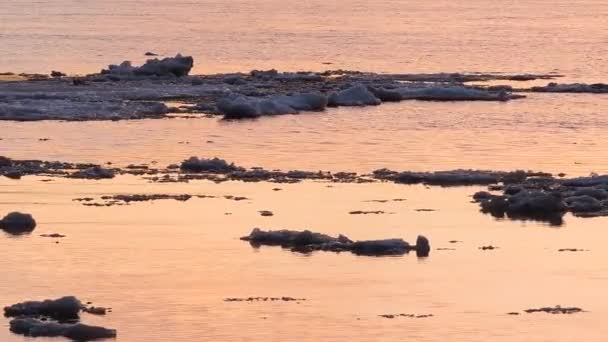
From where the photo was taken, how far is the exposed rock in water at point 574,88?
48.0 meters

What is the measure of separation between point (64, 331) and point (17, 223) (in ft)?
21.7

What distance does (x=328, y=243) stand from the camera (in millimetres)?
21328

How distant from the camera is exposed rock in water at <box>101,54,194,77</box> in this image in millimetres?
48875

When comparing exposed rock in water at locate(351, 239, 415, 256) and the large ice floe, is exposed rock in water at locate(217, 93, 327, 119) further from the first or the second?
exposed rock in water at locate(351, 239, 415, 256)

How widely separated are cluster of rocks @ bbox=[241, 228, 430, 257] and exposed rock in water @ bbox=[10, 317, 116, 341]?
5.46m

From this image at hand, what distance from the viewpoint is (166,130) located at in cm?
3572

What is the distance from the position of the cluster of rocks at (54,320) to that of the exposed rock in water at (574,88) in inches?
1274

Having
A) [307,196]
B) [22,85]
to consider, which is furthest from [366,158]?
[22,85]

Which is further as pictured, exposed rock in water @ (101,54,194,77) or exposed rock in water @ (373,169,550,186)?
exposed rock in water @ (101,54,194,77)

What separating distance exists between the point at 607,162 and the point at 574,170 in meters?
1.68

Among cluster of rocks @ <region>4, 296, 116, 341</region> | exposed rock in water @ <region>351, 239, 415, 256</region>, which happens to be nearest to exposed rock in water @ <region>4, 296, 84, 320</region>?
cluster of rocks @ <region>4, 296, 116, 341</region>

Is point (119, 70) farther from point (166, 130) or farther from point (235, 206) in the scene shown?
point (235, 206)

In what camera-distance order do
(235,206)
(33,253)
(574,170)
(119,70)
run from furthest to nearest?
(119,70), (574,170), (235,206), (33,253)

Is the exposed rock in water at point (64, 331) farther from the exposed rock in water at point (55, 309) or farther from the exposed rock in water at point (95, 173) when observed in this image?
the exposed rock in water at point (95, 173)
